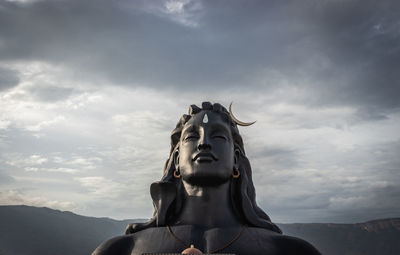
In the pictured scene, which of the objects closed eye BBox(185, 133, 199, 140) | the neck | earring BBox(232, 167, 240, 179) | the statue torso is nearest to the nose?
closed eye BBox(185, 133, 199, 140)

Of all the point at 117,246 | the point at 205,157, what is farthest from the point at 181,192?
the point at 117,246

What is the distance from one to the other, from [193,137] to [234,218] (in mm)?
1966

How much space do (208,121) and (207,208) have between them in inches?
77.4

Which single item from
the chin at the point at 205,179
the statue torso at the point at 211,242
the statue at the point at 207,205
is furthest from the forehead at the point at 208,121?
the statue torso at the point at 211,242

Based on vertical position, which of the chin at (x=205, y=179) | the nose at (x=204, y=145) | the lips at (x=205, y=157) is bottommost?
the chin at (x=205, y=179)

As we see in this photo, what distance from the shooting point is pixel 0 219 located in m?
51.7

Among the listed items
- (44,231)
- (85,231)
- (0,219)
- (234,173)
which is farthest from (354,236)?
(234,173)

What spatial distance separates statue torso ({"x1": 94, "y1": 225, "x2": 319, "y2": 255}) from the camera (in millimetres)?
7465

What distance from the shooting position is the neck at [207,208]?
8180 millimetres

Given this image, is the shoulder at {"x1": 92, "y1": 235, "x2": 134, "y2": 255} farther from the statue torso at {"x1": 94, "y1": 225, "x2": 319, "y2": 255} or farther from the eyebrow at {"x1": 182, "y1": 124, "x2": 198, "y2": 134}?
the eyebrow at {"x1": 182, "y1": 124, "x2": 198, "y2": 134}

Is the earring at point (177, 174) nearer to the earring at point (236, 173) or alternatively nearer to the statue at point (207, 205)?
the statue at point (207, 205)

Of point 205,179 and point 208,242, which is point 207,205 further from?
point 208,242

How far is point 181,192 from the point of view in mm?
8805

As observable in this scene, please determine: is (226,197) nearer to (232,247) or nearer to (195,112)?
(232,247)
